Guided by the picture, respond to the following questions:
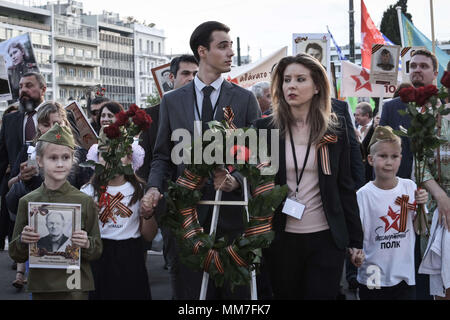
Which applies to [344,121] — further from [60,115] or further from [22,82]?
[22,82]

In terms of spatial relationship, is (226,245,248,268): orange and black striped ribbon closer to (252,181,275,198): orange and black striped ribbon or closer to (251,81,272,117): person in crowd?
(252,181,275,198): orange and black striped ribbon

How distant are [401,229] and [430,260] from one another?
19.1 inches

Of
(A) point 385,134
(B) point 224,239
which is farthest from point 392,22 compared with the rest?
(B) point 224,239

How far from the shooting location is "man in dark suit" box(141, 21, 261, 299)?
4.48 metres

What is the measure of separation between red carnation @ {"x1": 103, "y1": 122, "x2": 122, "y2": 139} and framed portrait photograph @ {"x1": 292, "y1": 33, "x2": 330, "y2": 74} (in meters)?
7.07

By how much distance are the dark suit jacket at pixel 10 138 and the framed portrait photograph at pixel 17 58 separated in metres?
2.93

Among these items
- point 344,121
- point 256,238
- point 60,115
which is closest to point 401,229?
point 344,121

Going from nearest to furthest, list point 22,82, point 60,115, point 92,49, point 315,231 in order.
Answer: point 315,231
point 60,115
point 22,82
point 92,49

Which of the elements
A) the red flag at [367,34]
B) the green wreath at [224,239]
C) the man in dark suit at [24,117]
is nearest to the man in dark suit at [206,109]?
the green wreath at [224,239]

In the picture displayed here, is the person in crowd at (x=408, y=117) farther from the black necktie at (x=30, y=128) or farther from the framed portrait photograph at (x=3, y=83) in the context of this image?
the framed portrait photograph at (x=3, y=83)

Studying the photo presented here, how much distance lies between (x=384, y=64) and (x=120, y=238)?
18.7 feet

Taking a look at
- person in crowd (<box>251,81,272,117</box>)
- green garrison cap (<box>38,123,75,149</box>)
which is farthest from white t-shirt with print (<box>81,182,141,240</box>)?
person in crowd (<box>251,81,272,117</box>)

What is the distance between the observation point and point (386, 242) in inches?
209

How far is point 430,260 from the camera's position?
5.60 meters
